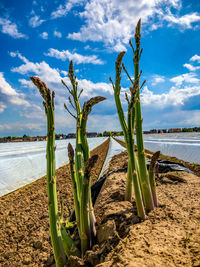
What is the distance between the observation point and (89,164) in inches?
54.2

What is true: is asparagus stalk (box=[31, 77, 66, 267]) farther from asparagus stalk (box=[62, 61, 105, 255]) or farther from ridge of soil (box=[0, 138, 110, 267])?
ridge of soil (box=[0, 138, 110, 267])

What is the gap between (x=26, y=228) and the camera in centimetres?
293

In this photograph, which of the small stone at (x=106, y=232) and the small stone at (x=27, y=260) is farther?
the small stone at (x=27, y=260)

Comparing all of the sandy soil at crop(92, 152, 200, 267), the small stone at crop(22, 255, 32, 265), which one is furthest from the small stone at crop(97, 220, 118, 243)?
the small stone at crop(22, 255, 32, 265)

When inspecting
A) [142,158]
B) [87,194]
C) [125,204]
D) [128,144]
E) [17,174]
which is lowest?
[17,174]

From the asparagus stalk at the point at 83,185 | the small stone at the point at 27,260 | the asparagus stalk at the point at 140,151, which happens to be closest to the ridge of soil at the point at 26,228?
the small stone at the point at 27,260

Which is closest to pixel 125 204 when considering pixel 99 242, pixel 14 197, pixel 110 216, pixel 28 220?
pixel 110 216

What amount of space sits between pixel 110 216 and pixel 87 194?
24.6 inches

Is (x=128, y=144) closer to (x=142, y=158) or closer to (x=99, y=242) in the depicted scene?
(x=142, y=158)

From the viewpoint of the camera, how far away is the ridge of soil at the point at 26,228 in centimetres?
220

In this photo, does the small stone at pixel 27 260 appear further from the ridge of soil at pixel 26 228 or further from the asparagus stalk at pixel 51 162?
the asparagus stalk at pixel 51 162

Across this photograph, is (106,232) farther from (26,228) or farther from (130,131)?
(26,228)

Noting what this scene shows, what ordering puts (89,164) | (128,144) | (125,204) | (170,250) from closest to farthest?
(170,250), (89,164), (128,144), (125,204)

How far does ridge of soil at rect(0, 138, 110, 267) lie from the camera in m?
2.20
